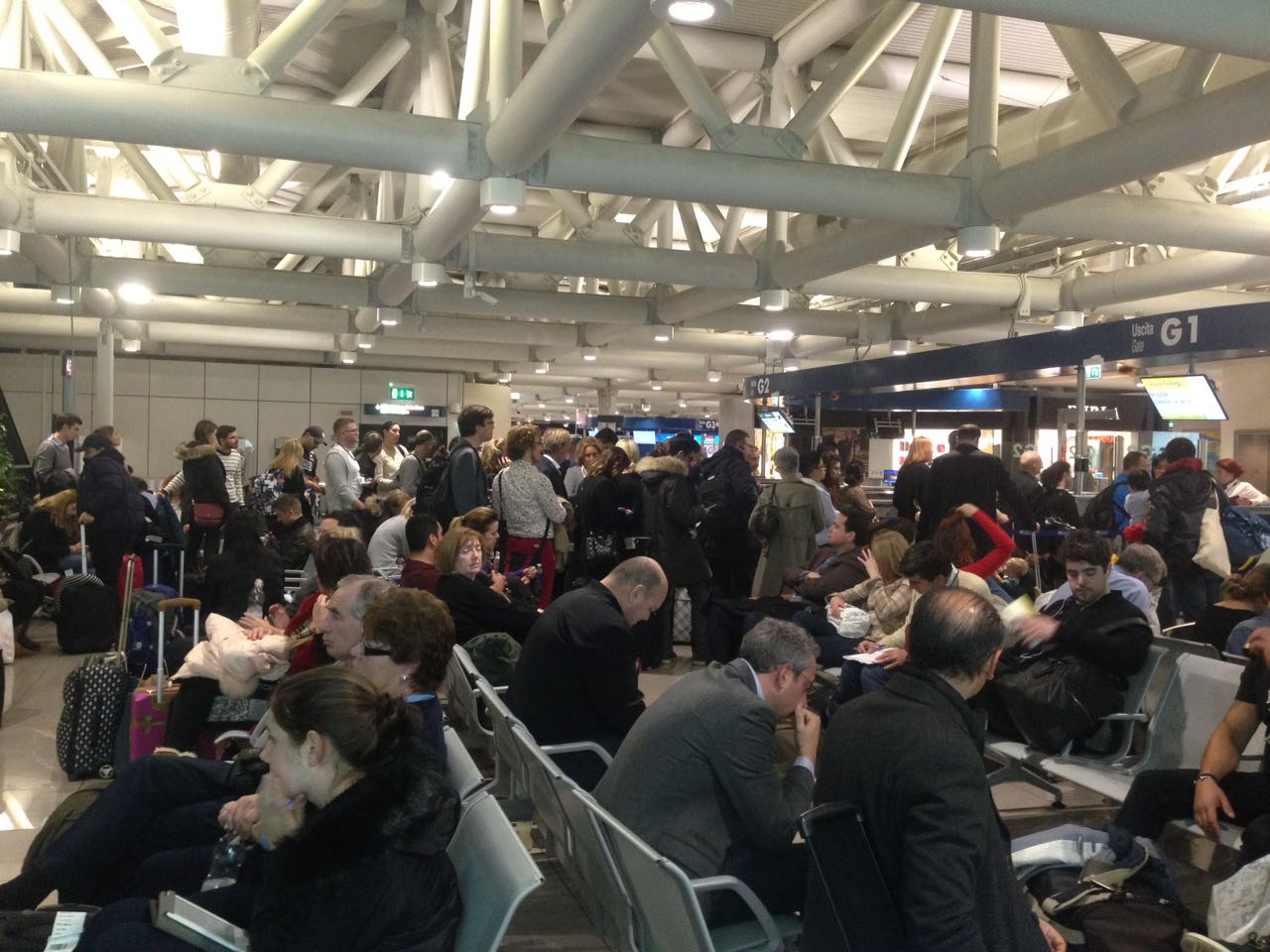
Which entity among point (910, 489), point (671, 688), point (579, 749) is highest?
point (910, 489)

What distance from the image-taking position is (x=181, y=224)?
8656mm

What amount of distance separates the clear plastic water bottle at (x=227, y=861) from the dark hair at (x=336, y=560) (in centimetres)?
188

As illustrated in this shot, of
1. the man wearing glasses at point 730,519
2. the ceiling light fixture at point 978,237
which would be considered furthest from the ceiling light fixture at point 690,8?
the man wearing glasses at point 730,519

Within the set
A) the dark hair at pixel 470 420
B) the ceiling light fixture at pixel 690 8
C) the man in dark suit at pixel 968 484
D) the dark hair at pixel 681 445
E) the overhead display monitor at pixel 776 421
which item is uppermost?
the ceiling light fixture at pixel 690 8

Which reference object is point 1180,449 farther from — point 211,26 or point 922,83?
point 211,26

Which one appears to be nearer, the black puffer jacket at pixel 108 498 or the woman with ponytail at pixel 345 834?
the woman with ponytail at pixel 345 834

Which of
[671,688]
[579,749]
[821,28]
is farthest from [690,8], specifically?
[821,28]

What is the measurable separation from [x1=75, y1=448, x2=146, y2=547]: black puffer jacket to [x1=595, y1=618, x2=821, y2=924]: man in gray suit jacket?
7.38 m

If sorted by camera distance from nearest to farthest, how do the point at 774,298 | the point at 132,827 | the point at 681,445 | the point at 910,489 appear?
the point at 132,827, the point at 910,489, the point at 681,445, the point at 774,298

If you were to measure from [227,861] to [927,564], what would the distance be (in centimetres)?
314

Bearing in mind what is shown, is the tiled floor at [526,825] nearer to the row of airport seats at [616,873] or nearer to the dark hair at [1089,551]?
the row of airport seats at [616,873]

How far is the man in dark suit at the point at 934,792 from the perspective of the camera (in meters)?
2.24

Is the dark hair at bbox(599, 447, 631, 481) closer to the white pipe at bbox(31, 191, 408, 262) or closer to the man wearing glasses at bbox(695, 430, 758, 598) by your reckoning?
the man wearing glasses at bbox(695, 430, 758, 598)

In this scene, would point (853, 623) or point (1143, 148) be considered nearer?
point (1143, 148)
